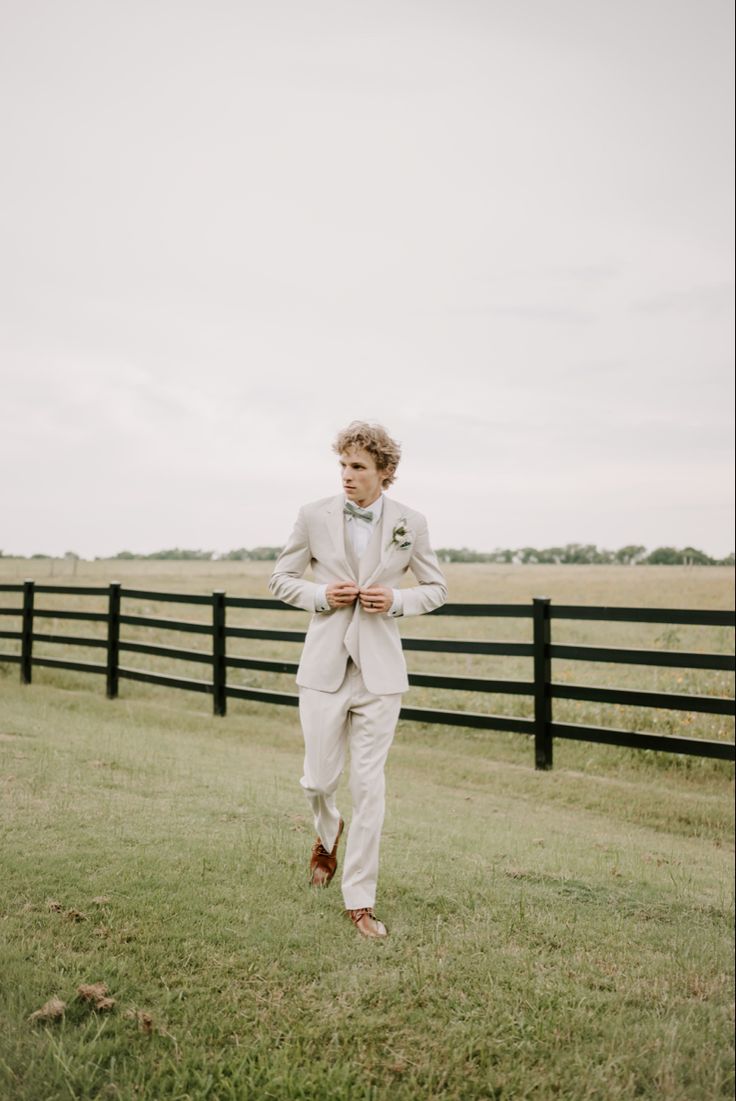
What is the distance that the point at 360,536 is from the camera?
320 cm

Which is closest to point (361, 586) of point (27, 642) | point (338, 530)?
point (338, 530)

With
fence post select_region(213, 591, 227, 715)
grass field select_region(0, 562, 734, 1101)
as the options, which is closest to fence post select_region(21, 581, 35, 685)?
fence post select_region(213, 591, 227, 715)

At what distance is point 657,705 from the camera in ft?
23.9

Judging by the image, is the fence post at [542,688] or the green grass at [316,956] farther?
the fence post at [542,688]

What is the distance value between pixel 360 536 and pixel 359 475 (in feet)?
0.79

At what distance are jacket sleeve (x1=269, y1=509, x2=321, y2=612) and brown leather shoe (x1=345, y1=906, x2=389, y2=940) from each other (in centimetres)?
110

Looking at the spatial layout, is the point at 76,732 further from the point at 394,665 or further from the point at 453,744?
the point at 453,744

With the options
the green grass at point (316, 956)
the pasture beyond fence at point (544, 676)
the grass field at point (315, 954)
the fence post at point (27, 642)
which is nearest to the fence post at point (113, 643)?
the pasture beyond fence at point (544, 676)

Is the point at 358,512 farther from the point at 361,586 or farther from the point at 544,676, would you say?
the point at 544,676

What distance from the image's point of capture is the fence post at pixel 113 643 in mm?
10617

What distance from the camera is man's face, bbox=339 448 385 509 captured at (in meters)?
3.09

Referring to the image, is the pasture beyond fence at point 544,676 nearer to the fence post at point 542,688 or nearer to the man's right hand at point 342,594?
the fence post at point 542,688

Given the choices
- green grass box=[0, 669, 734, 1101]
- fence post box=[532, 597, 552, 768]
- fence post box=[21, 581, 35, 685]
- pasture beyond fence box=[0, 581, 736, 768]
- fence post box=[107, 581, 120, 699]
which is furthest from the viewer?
fence post box=[21, 581, 35, 685]

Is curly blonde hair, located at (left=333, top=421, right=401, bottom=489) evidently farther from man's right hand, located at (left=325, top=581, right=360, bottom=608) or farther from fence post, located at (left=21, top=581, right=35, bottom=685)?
fence post, located at (left=21, top=581, right=35, bottom=685)
